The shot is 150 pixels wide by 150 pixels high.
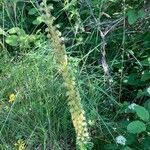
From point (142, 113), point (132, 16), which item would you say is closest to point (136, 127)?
point (142, 113)

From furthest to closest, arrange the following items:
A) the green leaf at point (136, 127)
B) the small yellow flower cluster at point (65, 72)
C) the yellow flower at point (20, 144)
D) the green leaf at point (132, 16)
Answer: the green leaf at point (132, 16) → the yellow flower at point (20, 144) → the green leaf at point (136, 127) → the small yellow flower cluster at point (65, 72)

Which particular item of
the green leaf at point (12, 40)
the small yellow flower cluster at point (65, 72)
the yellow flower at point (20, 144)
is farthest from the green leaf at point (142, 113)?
the green leaf at point (12, 40)

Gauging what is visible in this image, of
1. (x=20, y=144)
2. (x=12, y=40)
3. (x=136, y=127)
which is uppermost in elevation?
(x=12, y=40)

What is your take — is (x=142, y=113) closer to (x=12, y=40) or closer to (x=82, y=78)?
(x=82, y=78)

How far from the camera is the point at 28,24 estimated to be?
330 centimetres

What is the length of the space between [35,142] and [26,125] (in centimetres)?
11

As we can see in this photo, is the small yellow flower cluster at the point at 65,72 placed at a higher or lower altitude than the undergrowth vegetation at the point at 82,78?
higher

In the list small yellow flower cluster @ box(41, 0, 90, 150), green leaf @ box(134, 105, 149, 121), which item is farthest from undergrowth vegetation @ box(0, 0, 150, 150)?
small yellow flower cluster @ box(41, 0, 90, 150)

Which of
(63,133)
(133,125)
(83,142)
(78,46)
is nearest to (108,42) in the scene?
(78,46)

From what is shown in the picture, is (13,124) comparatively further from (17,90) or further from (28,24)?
(28,24)

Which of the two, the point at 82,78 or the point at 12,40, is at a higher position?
the point at 12,40

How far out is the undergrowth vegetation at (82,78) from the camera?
2.36 meters

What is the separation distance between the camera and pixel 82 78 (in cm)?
267

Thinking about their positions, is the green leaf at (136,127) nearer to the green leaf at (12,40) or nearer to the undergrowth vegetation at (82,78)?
the undergrowth vegetation at (82,78)
